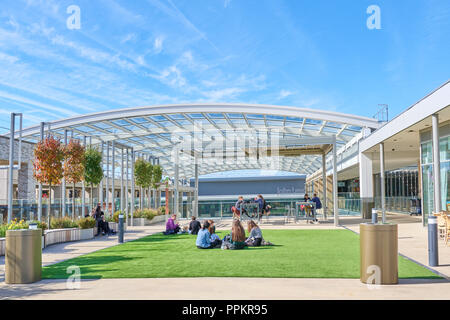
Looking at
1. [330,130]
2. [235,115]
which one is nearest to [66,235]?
[235,115]

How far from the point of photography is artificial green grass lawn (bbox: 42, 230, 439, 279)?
745 centimetres

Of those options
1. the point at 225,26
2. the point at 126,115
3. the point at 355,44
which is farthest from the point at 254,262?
the point at 126,115

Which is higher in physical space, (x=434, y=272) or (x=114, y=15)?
(x=114, y=15)

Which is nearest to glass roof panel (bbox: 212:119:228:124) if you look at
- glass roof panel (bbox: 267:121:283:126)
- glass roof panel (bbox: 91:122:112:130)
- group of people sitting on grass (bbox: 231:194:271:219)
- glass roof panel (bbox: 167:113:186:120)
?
glass roof panel (bbox: 167:113:186:120)

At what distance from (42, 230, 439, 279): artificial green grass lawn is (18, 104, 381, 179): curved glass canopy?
11023 millimetres

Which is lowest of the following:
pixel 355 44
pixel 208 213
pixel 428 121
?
pixel 208 213

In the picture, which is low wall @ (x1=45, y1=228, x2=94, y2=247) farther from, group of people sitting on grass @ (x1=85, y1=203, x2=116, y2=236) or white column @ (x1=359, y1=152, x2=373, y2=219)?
white column @ (x1=359, y1=152, x2=373, y2=219)

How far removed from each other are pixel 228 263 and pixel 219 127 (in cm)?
1813

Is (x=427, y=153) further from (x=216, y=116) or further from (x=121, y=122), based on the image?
(x=121, y=122)

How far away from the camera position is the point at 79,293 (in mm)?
6117

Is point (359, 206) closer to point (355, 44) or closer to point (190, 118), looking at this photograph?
point (190, 118)
